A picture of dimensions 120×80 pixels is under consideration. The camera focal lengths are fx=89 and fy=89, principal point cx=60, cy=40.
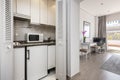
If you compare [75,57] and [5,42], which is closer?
[5,42]

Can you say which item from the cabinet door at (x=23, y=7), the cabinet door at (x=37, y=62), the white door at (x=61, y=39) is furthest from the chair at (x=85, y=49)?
the cabinet door at (x=23, y=7)

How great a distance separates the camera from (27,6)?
2570 millimetres

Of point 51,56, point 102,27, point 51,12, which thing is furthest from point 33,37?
point 102,27

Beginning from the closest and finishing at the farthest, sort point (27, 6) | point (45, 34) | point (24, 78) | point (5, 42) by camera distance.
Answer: point (5, 42) < point (24, 78) < point (27, 6) < point (45, 34)

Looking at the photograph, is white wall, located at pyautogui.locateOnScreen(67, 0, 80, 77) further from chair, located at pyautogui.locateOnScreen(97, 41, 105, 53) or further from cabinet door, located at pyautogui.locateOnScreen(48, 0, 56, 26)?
chair, located at pyautogui.locateOnScreen(97, 41, 105, 53)

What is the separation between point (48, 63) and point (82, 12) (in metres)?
4.19

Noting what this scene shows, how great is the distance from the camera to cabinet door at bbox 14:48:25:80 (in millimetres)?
1829

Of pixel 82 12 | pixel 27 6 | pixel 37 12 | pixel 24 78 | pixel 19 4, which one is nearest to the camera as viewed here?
pixel 24 78

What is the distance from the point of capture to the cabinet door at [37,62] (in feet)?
7.04

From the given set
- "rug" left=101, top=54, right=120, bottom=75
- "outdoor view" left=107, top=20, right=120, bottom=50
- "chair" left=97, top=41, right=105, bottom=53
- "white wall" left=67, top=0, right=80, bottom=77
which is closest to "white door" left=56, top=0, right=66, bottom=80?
"white wall" left=67, top=0, right=80, bottom=77

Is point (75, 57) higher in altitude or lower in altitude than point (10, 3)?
lower

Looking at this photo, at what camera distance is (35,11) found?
9.13 feet

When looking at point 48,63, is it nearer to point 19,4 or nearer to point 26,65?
point 26,65

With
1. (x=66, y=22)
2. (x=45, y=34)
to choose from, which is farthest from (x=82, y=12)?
(x=66, y=22)
